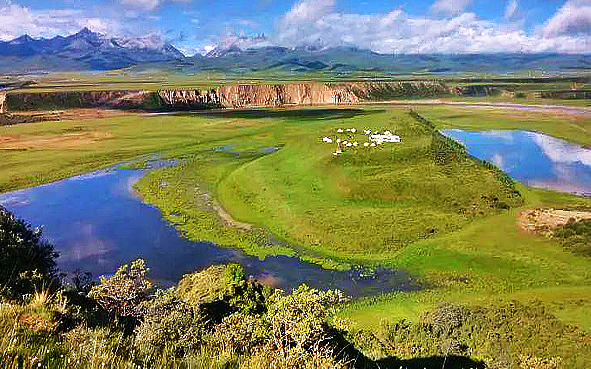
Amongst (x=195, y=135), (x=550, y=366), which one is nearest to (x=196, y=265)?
(x=550, y=366)

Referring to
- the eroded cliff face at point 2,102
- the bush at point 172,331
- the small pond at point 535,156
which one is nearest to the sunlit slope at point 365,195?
the small pond at point 535,156

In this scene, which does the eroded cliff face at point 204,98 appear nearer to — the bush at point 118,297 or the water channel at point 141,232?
A: the water channel at point 141,232

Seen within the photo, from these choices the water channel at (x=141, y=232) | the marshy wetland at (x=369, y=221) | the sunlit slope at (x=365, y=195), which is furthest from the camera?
the sunlit slope at (x=365, y=195)

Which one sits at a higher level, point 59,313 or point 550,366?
point 59,313

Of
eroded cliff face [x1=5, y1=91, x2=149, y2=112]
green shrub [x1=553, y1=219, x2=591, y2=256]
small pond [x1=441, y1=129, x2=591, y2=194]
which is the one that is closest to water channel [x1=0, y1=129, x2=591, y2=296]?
small pond [x1=441, y1=129, x2=591, y2=194]

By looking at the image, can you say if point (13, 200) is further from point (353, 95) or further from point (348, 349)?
point (353, 95)

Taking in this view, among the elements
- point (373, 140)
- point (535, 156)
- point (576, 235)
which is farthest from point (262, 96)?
point (576, 235)
